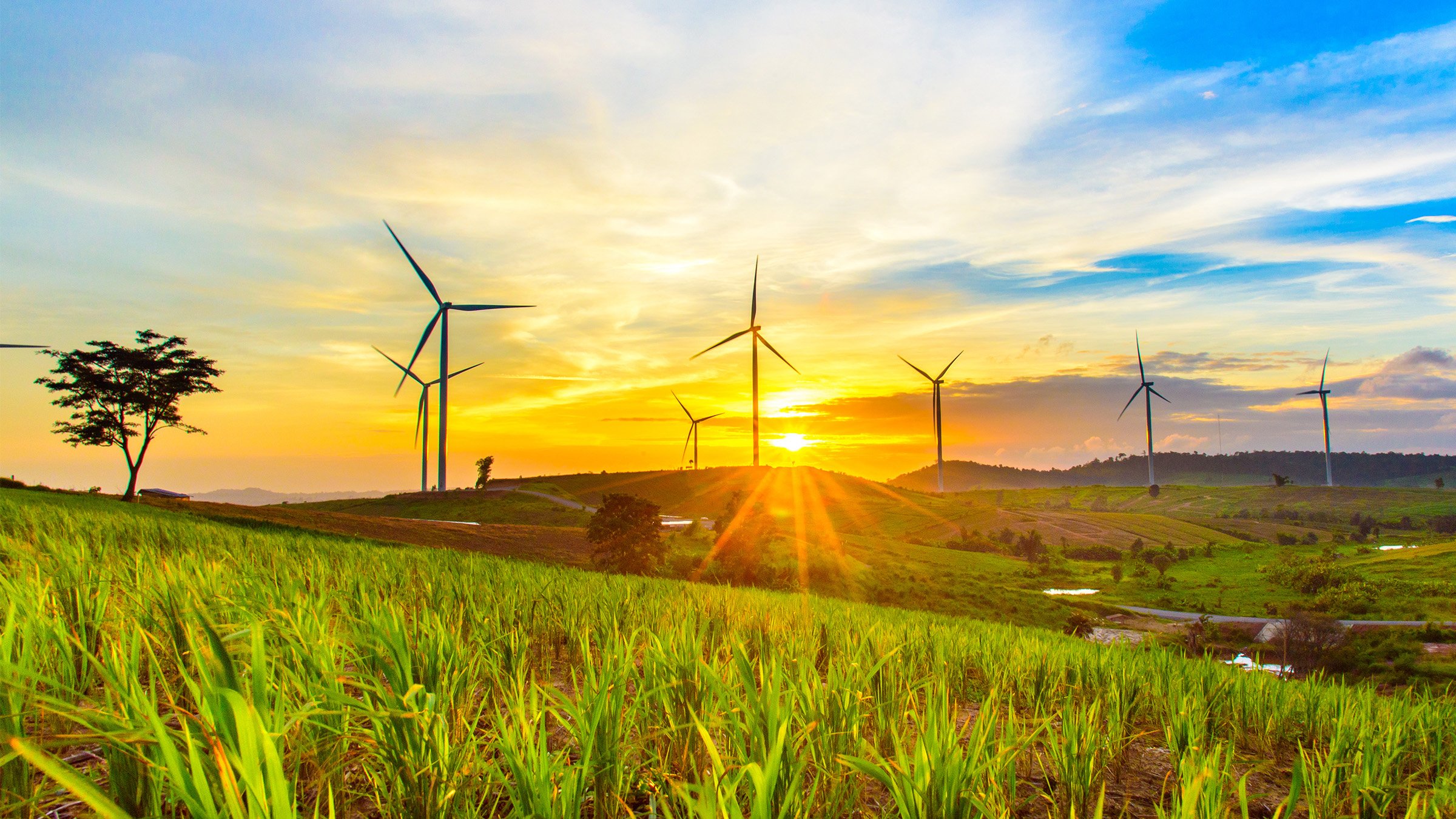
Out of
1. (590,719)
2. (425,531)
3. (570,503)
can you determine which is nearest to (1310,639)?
(425,531)

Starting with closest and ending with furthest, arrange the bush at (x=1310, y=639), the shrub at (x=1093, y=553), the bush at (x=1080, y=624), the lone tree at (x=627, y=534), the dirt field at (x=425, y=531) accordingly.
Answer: the lone tree at (x=627, y=534)
the dirt field at (x=425, y=531)
the bush at (x=1310, y=639)
the bush at (x=1080, y=624)
the shrub at (x=1093, y=553)

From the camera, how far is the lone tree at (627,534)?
2035 inches

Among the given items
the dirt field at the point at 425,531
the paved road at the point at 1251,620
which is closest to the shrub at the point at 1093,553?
the paved road at the point at 1251,620

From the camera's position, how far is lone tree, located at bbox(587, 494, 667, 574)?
51.7 meters

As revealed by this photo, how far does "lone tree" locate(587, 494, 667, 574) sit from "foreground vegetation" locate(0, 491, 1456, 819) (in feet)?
144

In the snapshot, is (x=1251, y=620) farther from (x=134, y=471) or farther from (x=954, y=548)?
(x=134, y=471)

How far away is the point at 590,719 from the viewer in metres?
3.55

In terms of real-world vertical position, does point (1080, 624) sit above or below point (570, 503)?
below

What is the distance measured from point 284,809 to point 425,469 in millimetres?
131764

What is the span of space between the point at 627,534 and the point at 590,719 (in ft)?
162

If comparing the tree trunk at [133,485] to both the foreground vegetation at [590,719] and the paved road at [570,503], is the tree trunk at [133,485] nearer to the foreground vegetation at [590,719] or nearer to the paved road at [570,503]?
the paved road at [570,503]

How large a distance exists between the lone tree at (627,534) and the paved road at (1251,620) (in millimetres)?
79563

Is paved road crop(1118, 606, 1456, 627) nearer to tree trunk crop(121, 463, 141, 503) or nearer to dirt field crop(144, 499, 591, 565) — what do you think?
dirt field crop(144, 499, 591, 565)

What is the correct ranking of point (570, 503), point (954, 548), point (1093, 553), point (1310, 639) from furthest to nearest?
point (1093, 553) → point (954, 548) → point (570, 503) → point (1310, 639)
